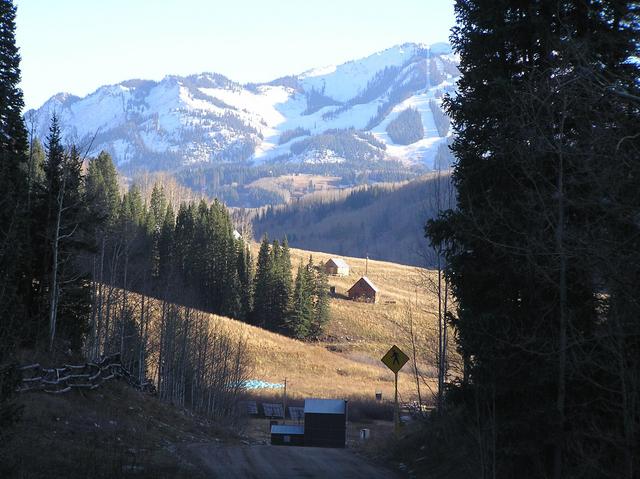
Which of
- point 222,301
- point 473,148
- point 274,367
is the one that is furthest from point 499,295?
point 222,301

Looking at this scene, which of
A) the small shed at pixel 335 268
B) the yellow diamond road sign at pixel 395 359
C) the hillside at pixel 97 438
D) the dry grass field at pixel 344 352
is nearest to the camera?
the hillside at pixel 97 438

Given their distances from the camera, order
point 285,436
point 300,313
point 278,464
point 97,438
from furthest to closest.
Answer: point 300,313, point 285,436, point 278,464, point 97,438

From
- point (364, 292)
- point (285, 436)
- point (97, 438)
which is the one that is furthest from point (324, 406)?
point (364, 292)

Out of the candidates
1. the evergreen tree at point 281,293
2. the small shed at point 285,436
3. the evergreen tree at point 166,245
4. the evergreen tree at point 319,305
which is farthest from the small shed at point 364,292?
the small shed at point 285,436

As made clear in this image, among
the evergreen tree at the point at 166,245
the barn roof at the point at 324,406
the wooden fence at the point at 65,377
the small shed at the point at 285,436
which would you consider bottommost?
the small shed at the point at 285,436

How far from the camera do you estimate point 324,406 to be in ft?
123

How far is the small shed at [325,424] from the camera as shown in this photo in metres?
36.3

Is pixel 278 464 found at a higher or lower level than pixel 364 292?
lower

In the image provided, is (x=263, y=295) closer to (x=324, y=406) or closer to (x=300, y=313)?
(x=300, y=313)

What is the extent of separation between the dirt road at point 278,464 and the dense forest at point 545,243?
2475mm

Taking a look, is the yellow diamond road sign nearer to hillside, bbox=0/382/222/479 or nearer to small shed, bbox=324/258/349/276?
hillside, bbox=0/382/222/479

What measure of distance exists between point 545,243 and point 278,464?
1018 centimetres

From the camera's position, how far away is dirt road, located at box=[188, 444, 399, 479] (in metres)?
16.2

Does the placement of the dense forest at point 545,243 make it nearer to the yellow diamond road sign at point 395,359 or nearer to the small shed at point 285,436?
the yellow diamond road sign at point 395,359
